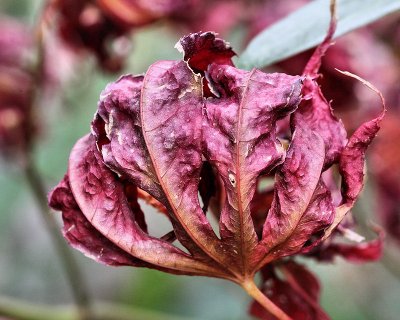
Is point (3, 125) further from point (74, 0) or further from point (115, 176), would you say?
point (115, 176)

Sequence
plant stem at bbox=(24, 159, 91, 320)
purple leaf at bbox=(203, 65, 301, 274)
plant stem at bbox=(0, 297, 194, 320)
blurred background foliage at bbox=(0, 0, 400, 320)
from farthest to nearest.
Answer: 1. blurred background foliage at bbox=(0, 0, 400, 320)
2. plant stem at bbox=(24, 159, 91, 320)
3. plant stem at bbox=(0, 297, 194, 320)
4. purple leaf at bbox=(203, 65, 301, 274)

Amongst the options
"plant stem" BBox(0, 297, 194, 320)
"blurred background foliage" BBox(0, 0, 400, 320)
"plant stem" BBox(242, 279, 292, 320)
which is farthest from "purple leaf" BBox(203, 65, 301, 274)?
"blurred background foliage" BBox(0, 0, 400, 320)

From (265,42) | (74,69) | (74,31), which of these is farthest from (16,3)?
(265,42)

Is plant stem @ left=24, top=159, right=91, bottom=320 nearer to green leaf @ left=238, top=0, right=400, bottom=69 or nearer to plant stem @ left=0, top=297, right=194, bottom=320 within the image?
plant stem @ left=0, top=297, right=194, bottom=320

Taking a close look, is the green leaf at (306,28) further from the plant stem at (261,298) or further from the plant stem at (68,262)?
the plant stem at (68,262)

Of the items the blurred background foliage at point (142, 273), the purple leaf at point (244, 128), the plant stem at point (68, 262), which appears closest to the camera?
the purple leaf at point (244, 128)

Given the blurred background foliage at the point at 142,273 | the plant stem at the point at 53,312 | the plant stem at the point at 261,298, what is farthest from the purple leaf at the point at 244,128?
the blurred background foliage at the point at 142,273
